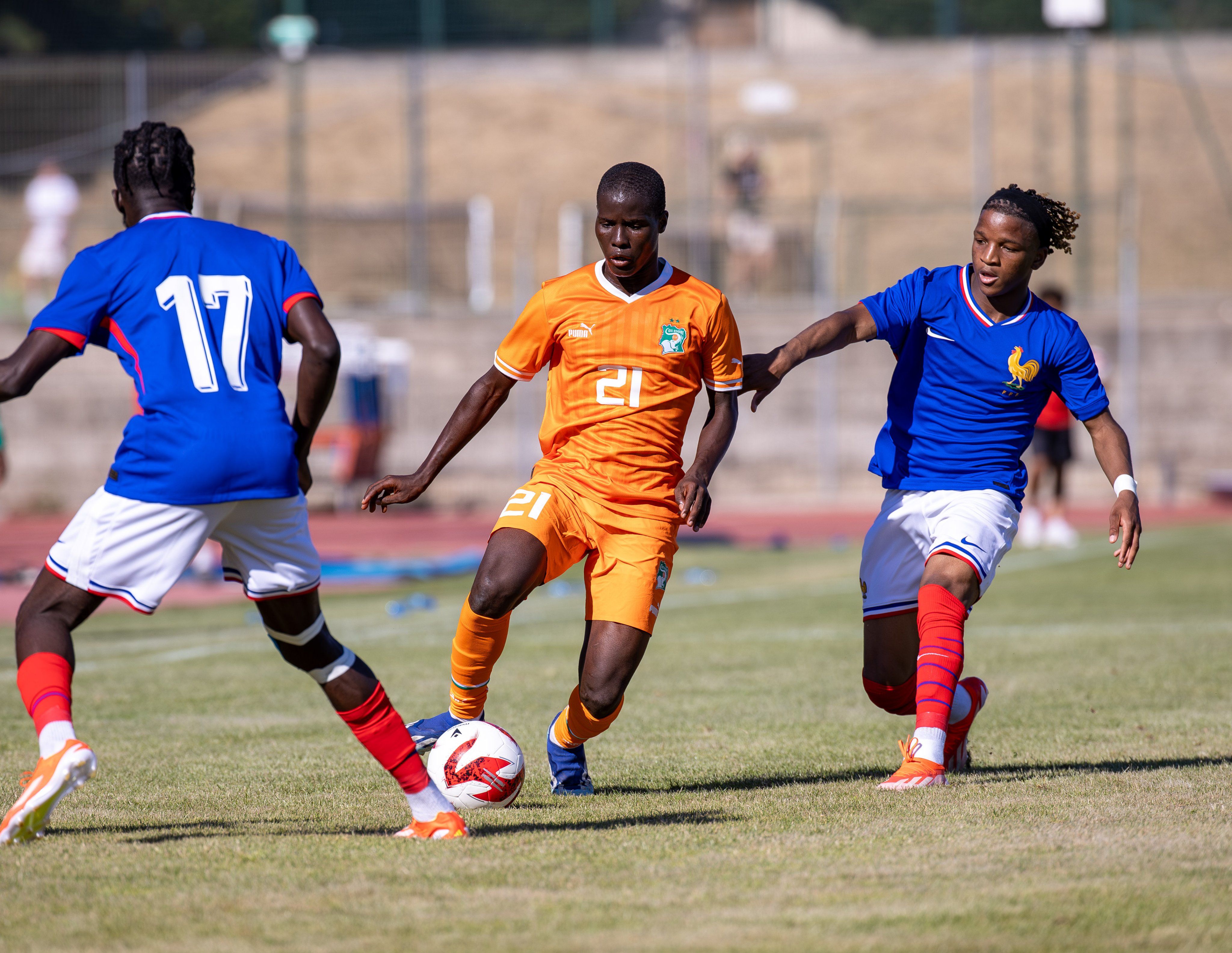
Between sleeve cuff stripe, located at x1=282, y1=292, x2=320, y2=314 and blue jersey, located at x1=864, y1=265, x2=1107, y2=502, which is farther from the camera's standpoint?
blue jersey, located at x1=864, y1=265, x2=1107, y2=502

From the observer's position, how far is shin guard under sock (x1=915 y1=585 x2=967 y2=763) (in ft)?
19.0

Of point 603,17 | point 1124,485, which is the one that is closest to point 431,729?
point 1124,485

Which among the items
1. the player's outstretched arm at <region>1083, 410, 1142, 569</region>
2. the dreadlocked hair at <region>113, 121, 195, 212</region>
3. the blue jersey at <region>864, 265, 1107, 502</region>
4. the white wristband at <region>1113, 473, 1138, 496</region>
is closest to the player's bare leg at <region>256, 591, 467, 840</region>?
the dreadlocked hair at <region>113, 121, 195, 212</region>

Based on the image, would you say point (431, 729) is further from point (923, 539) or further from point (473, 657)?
point (923, 539)

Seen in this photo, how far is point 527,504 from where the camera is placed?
5605 millimetres

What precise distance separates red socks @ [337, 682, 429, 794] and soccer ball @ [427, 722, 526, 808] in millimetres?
483

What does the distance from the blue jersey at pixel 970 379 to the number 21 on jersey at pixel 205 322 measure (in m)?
2.48

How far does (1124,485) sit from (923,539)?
77 cm

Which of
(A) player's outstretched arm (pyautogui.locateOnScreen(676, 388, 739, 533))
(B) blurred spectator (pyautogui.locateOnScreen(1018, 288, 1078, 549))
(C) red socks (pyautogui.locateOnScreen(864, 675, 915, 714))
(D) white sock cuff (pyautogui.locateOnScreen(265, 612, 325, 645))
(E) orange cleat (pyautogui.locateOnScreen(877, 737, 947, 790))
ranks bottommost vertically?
(B) blurred spectator (pyautogui.locateOnScreen(1018, 288, 1078, 549))

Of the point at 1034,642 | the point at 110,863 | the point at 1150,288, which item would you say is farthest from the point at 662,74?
the point at 110,863

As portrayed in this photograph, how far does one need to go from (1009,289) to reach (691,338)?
1.26 meters

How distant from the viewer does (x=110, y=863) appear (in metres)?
4.49

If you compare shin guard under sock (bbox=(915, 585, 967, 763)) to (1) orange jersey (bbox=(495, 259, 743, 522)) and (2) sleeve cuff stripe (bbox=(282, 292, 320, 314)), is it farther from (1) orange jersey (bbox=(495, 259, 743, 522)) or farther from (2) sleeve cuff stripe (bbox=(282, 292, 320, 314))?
(2) sleeve cuff stripe (bbox=(282, 292, 320, 314))

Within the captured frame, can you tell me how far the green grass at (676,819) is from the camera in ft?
12.4
